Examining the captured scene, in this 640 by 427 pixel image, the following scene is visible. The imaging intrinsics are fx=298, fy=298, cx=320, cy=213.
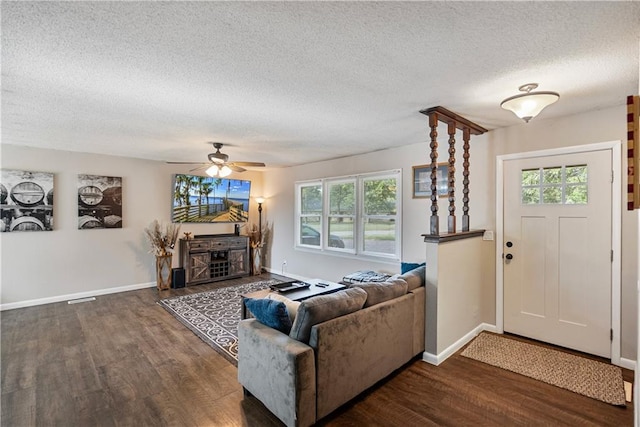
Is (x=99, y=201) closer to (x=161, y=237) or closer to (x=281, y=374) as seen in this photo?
(x=161, y=237)

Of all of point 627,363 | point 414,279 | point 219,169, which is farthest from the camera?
point 219,169

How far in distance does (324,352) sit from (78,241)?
197 inches

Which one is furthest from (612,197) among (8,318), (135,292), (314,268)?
(8,318)

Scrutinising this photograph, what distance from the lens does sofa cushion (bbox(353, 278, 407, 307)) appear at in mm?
2463

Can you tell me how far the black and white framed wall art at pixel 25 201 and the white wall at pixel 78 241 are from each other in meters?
0.10

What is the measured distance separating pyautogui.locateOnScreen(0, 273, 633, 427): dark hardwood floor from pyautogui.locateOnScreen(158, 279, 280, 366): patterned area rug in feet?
0.51

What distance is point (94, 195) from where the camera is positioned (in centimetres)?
504

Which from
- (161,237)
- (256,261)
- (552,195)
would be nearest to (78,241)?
(161,237)

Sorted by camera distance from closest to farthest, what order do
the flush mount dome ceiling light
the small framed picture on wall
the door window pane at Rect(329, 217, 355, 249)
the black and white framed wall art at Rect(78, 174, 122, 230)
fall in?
the flush mount dome ceiling light, the small framed picture on wall, the black and white framed wall art at Rect(78, 174, 122, 230), the door window pane at Rect(329, 217, 355, 249)

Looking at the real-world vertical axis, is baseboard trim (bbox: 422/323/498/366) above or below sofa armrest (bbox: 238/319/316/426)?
below

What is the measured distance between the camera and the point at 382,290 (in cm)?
256

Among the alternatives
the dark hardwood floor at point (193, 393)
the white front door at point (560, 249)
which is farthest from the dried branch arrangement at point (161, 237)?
the white front door at point (560, 249)

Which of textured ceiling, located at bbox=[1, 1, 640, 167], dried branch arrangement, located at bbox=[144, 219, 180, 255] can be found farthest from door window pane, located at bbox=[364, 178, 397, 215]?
dried branch arrangement, located at bbox=[144, 219, 180, 255]

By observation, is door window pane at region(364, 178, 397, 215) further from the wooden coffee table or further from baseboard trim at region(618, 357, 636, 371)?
baseboard trim at region(618, 357, 636, 371)
